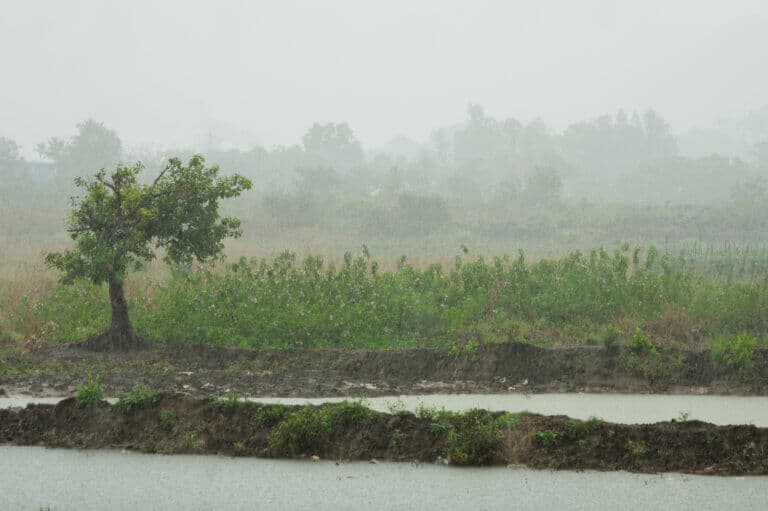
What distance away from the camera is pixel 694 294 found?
15.8 meters

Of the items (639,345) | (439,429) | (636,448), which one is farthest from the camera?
(639,345)

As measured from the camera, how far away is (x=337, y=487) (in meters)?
7.39

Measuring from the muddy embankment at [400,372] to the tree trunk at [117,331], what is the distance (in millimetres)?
555

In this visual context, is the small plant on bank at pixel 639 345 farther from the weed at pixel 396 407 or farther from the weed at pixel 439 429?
the weed at pixel 439 429

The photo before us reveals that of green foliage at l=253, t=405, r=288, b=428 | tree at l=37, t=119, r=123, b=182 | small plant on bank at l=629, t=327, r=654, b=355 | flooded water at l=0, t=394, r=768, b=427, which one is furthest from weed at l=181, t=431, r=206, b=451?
tree at l=37, t=119, r=123, b=182

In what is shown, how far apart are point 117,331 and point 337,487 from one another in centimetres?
→ 827

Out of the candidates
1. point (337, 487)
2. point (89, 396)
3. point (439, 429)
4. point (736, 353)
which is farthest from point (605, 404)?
point (89, 396)

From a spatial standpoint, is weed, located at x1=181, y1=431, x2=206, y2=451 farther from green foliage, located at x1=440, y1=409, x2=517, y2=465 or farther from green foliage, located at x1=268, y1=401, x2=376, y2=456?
green foliage, located at x1=440, y1=409, x2=517, y2=465

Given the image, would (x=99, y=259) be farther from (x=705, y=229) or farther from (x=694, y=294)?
(x=705, y=229)

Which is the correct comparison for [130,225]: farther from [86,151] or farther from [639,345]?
[86,151]

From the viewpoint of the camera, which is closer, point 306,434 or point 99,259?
point 306,434

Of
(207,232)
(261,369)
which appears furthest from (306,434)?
(207,232)

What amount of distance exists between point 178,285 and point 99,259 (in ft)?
12.0

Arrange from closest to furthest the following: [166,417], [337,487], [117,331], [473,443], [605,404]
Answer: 1. [337,487]
2. [473,443]
3. [166,417]
4. [605,404]
5. [117,331]
